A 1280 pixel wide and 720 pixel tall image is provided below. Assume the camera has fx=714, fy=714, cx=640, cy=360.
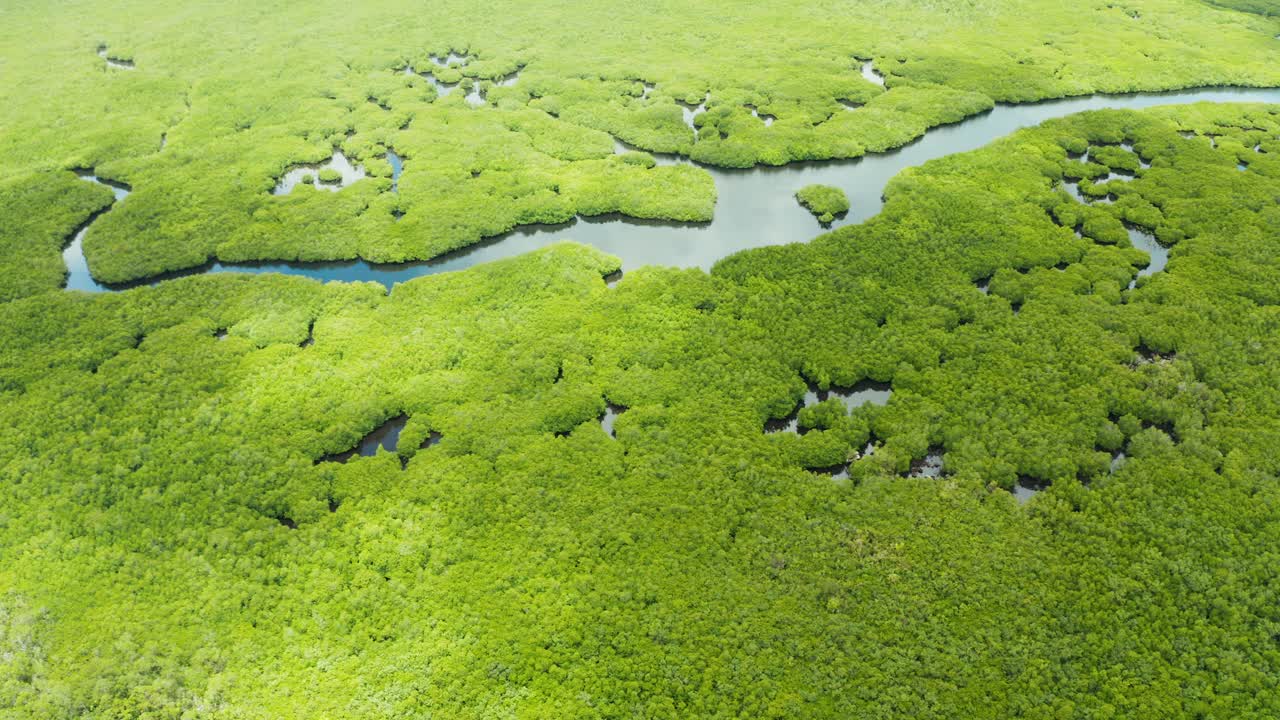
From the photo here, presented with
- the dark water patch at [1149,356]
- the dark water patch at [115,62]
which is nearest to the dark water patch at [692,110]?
the dark water patch at [1149,356]

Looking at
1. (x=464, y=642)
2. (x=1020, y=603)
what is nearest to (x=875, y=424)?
(x=1020, y=603)

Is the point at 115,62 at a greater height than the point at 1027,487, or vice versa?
the point at 115,62

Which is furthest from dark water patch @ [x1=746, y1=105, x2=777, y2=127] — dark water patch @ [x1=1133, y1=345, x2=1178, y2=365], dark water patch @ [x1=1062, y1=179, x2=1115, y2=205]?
dark water patch @ [x1=1133, y1=345, x2=1178, y2=365]

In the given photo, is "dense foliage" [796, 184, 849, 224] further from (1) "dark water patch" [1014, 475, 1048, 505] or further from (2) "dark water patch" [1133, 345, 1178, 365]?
(1) "dark water patch" [1014, 475, 1048, 505]

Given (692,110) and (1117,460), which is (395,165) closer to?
(692,110)

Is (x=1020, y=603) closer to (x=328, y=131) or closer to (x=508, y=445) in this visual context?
(x=508, y=445)

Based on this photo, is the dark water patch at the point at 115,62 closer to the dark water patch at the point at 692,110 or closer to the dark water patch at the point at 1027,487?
the dark water patch at the point at 692,110

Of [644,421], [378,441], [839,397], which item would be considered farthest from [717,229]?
[378,441]
